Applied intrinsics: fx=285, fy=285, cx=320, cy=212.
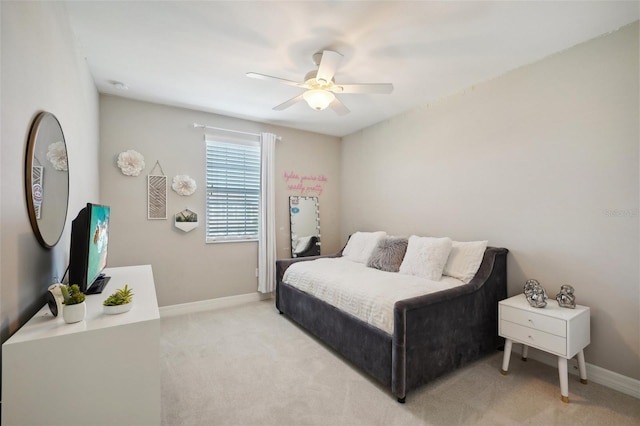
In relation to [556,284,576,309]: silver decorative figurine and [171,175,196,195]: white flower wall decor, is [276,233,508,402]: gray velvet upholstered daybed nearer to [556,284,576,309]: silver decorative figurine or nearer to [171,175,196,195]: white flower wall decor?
[556,284,576,309]: silver decorative figurine

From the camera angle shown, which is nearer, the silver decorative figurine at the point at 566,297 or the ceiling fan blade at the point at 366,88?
the silver decorative figurine at the point at 566,297

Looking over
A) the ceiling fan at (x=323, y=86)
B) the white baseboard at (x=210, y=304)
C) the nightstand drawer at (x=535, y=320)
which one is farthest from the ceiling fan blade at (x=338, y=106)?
the white baseboard at (x=210, y=304)

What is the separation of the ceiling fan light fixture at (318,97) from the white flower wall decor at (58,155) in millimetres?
1624

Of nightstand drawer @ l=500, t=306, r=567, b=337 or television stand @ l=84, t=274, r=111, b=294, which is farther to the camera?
nightstand drawer @ l=500, t=306, r=567, b=337

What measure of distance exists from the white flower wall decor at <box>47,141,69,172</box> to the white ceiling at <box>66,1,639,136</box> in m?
0.97

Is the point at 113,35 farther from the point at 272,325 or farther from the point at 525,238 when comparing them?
the point at 525,238

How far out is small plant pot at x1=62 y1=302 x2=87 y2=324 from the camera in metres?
1.13

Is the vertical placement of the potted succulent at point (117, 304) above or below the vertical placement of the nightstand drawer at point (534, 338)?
above

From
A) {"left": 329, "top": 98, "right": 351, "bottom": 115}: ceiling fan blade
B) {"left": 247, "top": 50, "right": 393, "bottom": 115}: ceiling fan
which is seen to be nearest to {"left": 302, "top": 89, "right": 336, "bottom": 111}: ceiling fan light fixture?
{"left": 247, "top": 50, "right": 393, "bottom": 115}: ceiling fan

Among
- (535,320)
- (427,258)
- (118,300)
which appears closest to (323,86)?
(427,258)

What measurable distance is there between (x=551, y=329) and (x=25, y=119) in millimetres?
3166

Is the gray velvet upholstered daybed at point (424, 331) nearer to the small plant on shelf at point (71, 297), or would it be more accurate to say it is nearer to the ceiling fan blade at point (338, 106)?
the ceiling fan blade at point (338, 106)

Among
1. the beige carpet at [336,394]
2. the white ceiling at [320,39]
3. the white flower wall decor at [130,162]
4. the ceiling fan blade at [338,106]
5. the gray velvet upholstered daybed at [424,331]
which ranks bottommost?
the beige carpet at [336,394]

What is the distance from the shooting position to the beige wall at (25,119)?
1041 millimetres
